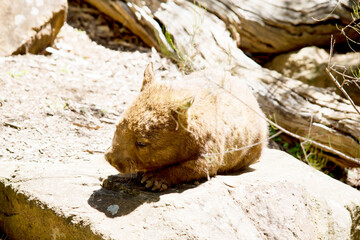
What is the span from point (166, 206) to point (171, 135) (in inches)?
31.9

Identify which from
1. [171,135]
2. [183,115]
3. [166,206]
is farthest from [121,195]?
[183,115]

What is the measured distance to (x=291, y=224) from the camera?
13.4ft

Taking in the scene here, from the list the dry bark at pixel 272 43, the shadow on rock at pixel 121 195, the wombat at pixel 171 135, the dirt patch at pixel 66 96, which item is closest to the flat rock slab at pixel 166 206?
the shadow on rock at pixel 121 195

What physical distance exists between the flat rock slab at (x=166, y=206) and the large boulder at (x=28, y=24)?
3.71 meters

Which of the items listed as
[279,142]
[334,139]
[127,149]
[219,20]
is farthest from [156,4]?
[127,149]

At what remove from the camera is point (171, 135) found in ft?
13.6

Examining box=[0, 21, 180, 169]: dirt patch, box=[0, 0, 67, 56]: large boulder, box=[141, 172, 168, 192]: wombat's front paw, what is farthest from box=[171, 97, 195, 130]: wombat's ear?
box=[0, 0, 67, 56]: large boulder

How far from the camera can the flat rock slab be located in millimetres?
3537

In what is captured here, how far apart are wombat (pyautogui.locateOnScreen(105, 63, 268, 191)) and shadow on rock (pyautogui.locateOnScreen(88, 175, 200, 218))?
0.12 metres

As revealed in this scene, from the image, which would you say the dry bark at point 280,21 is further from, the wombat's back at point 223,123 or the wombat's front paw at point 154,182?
the wombat's front paw at point 154,182

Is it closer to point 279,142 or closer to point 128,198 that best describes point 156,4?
point 279,142

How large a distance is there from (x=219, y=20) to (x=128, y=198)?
5936 mm

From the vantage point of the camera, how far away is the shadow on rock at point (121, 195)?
12.3 ft

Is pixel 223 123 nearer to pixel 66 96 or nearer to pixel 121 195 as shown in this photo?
pixel 121 195
